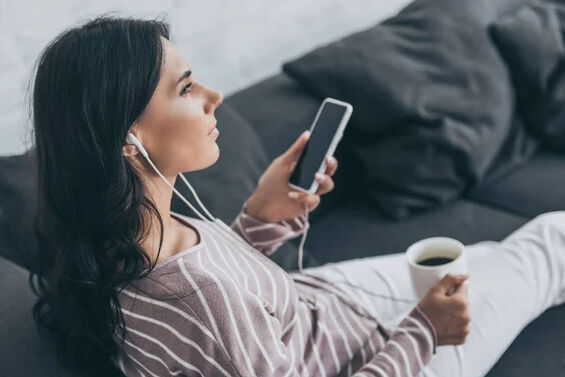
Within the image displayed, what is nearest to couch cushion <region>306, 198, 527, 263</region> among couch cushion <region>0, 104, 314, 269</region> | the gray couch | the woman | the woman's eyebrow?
the gray couch

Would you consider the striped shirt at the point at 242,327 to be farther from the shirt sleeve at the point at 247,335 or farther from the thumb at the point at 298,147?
the thumb at the point at 298,147

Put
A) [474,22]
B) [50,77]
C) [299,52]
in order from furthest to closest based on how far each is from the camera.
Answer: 1. [299,52]
2. [474,22]
3. [50,77]

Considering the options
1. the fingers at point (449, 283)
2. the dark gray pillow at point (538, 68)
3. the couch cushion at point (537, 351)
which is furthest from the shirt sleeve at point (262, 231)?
the dark gray pillow at point (538, 68)

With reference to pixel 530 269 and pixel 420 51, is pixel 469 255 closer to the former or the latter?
pixel 530 269

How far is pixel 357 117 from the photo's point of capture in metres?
1.67

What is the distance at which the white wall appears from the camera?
1.49 metres

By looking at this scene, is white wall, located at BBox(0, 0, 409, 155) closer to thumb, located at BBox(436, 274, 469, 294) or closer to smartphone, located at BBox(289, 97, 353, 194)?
smartphone, located at BBox(289, 97, 353, 194)

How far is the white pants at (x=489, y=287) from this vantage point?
3.87ft

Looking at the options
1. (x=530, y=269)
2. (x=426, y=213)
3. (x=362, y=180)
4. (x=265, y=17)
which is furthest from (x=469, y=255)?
(x=265, y=17)

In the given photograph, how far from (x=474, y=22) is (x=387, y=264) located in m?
0.73

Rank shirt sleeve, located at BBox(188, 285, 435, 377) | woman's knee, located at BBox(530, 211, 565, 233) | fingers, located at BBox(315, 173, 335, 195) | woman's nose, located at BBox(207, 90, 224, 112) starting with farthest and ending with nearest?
woman's knee, located at BBox(530, 211, 565, 233) < fingers, located at BBox(315, 173, 335, 195) < woman's nose, located at BBox(207, 90, 224, 112) < shirt sleeve, located at BBox(188, 285, 435, 377)

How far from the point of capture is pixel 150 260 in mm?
965

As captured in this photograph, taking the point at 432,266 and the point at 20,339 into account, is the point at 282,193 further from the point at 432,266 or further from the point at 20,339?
the point at 20,339

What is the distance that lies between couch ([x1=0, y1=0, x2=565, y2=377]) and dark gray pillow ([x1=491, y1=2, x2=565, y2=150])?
2.7 inches
